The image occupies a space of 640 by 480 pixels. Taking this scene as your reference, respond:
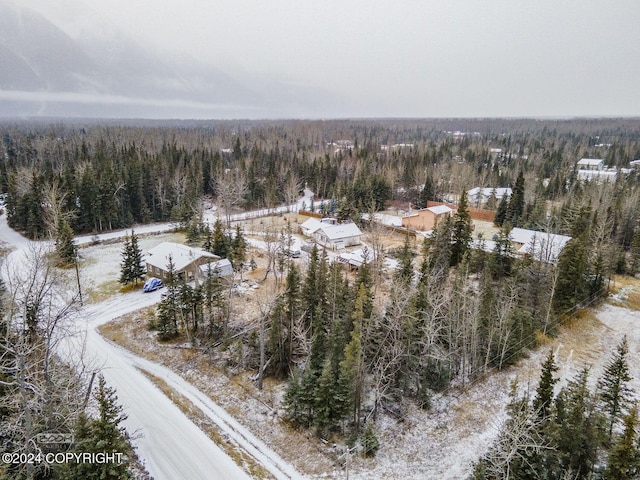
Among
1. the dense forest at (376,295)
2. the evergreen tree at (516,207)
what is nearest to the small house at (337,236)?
the dense forest at (376,295)

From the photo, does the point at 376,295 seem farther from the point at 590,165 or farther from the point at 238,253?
the point at 590,165

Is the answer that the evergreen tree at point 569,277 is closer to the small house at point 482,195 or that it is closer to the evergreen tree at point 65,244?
the small house at point 482,195

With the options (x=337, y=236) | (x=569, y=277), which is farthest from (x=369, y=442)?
(x=337, y=236)

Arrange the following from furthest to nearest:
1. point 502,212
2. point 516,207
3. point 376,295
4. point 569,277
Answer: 1. point 502,212
2. point 516,207
3. point 376,295
4. point 569,277

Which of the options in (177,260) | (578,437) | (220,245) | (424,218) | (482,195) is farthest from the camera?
(482,195)

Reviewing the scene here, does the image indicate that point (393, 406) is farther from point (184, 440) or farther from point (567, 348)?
point (567, 348)

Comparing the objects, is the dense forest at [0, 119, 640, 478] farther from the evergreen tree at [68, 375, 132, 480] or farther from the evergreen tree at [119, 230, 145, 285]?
the evergreen tree at [68, 375, 132, 480]
